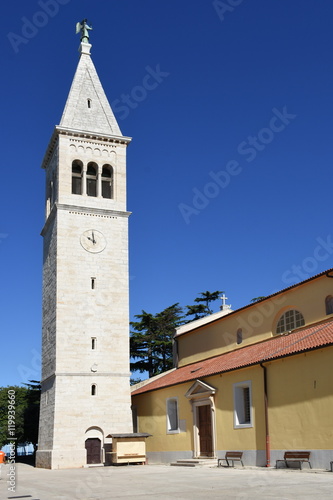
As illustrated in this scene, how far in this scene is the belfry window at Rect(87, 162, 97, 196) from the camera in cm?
4253

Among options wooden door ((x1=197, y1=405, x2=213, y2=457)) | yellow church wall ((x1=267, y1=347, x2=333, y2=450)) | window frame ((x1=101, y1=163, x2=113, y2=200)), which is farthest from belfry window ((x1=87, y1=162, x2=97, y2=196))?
yellow church wall ((x1=267, y1=347, x2=333, y2=450))

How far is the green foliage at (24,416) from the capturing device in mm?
54156

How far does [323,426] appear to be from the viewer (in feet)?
75.2

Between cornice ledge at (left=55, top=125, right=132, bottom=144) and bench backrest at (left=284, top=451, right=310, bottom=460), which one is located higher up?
cornice ledge at (left=55, top=125, right=132, bottom=144)

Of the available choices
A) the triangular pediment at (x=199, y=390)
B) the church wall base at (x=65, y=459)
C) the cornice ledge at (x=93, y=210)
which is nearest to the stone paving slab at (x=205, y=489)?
the triangular pediment at (x=199, y=390)

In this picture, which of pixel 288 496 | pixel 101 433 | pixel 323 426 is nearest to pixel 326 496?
pixel 288 496

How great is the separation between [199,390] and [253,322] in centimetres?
534

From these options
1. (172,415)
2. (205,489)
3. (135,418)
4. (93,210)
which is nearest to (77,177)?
(93,210)

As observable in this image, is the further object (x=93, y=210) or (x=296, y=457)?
(x=93, y=210)

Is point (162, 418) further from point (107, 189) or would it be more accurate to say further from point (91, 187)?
point (91, 187)

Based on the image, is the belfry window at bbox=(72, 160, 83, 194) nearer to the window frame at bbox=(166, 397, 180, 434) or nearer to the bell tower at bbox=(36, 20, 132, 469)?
the bell tower at bbox=(36, 20, 132, 469)

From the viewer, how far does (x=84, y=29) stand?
159 ft

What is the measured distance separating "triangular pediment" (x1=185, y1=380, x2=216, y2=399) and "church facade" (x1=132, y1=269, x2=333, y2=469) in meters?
0.07

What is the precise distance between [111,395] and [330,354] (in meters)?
18.6
